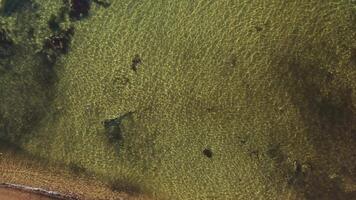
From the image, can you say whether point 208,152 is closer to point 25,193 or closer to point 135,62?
point 135,62

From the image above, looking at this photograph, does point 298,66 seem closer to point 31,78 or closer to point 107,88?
point 107,88

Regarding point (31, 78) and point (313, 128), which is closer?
point (313, 128)

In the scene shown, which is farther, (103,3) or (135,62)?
(103,3)

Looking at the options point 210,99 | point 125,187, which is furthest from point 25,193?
point 210,99

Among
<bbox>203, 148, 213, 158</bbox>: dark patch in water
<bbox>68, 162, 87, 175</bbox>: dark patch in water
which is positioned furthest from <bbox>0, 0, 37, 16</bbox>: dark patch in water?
<bbox>203, 148, 213, 158</bbox>: dark patch in water

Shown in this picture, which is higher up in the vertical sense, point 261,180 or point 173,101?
point 173,101

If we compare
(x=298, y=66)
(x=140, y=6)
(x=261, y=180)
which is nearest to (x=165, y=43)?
(x=140, y=6)
